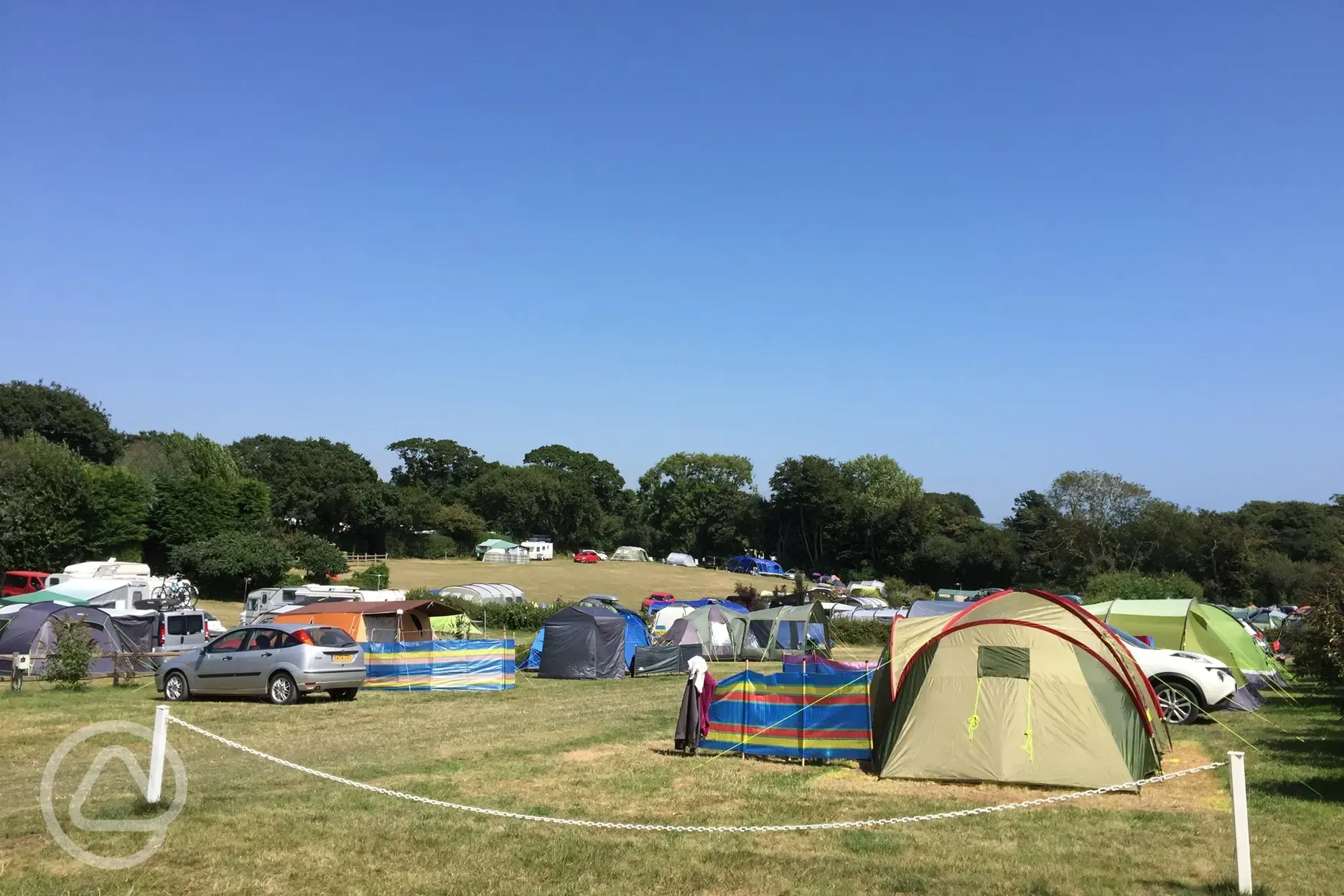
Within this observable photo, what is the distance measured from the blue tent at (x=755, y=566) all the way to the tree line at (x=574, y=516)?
5428 millimetres

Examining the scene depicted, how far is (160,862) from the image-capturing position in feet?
25.3

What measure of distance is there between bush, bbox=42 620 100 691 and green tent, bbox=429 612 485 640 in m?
10.4

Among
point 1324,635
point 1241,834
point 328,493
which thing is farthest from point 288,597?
point 328,493

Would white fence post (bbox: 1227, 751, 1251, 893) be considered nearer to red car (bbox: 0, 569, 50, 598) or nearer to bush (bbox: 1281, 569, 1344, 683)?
bush (bbox: 1281, 569, 1344, 683)

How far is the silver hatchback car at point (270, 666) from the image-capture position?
19.2 m

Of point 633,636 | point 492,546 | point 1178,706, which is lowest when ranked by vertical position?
point 1178,706

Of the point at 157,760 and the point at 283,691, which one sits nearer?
the point at 157,760

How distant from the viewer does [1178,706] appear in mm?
17094

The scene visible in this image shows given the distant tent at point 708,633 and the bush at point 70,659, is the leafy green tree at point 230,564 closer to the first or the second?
the distant tent at point 708,633

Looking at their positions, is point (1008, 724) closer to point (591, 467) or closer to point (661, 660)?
point (661, 660)

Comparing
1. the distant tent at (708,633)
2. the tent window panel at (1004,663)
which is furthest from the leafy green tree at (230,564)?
the tent window panel at (1004,663)

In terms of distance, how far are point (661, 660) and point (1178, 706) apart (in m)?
14.2

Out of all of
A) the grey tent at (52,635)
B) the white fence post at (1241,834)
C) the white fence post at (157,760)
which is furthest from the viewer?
the grey tent at (52,635)

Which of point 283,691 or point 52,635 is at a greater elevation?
point 52,635
